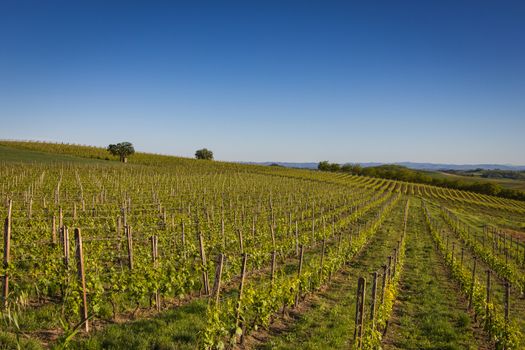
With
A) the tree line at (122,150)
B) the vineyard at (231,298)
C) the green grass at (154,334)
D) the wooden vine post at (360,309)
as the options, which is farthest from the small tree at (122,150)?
the wooden vine post at (360,309)

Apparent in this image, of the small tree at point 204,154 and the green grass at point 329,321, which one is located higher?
the small tree at point 204,154

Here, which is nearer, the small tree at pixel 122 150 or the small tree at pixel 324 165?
the small tree at pixel 122 150

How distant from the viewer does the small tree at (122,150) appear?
78000 mm

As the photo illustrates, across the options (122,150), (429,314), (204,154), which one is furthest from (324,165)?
(429,314)

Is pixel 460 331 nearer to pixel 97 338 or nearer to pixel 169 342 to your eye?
pixel 169 342

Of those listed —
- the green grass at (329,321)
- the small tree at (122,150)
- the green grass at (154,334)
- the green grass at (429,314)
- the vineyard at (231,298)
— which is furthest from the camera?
the small tree at (122,150)

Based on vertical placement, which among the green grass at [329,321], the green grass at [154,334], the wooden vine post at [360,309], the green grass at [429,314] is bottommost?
the green grass at [429,314]

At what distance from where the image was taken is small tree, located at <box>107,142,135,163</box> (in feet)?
256

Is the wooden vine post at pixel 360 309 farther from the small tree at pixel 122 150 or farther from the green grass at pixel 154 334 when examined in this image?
the small tree at pixel 122 150

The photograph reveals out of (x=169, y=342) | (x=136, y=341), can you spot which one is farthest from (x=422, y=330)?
(x=136, y=341)

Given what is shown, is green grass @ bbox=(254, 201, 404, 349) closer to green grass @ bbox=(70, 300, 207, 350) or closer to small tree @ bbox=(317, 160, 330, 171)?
green grass @ bbox=(70, 300, 207, 350)

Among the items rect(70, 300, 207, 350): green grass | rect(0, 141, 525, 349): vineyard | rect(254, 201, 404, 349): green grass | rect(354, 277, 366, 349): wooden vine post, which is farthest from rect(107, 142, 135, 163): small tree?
rect(354, 277, 366, 349): wooden vine post

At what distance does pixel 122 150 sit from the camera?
7800 centimetres

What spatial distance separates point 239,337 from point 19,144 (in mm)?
93540
